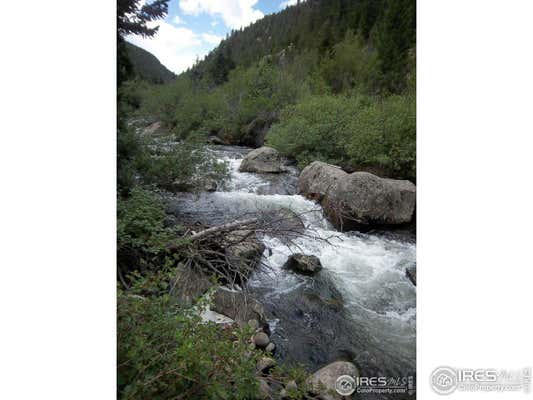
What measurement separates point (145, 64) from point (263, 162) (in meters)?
4.51

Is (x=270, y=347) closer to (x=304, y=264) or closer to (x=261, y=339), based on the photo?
(x=261, y=339)

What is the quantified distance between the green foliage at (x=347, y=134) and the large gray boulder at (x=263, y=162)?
26 cm

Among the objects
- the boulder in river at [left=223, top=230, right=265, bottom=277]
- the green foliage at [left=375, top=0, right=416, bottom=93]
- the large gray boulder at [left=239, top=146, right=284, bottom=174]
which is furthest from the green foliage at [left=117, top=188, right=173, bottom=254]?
the large gray boulder at [left=239, top=146, right=284, bottom=174]

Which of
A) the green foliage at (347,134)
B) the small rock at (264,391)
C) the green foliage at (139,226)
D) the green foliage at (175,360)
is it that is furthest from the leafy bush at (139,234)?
the green foliage at (347,134)

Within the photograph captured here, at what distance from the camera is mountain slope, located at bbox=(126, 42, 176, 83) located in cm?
219

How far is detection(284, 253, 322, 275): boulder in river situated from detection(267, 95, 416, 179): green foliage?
1567 mm

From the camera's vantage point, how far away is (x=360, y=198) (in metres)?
4.36

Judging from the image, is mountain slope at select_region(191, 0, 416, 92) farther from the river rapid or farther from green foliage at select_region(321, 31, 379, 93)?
the river rapid
